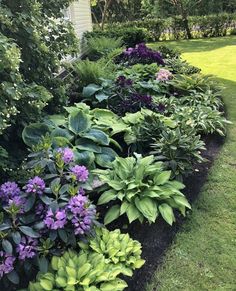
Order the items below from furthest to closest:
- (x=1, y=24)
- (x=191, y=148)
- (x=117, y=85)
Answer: (x=117, y=85), (x=191, y=148), (x=1, y=24)

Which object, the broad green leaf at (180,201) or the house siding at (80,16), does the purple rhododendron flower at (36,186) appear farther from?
the house siding at (80,16)

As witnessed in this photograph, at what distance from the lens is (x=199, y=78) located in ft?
21.1

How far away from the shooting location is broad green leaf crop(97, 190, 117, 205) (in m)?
2.94

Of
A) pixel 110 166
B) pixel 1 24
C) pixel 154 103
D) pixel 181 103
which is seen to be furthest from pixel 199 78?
pixel 1 24

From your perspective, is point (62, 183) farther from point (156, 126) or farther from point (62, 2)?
point (62, 2)

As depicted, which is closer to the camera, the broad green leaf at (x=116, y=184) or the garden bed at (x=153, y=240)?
the garden bed at (x=153, y=240)

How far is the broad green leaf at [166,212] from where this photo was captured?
9.38 feet

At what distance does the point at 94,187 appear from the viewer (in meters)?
3.09

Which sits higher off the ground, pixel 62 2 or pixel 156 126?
pixel 62 2

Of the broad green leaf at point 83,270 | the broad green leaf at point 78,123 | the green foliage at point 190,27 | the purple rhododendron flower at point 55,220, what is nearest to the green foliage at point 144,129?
the broad green leaf at point 78,123

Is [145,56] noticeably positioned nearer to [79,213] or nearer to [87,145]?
[87,145]

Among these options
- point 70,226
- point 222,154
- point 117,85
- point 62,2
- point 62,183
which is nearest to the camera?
point 70,226

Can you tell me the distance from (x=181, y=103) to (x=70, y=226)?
3463 mm

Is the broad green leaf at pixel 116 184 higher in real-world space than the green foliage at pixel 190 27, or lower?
higher
